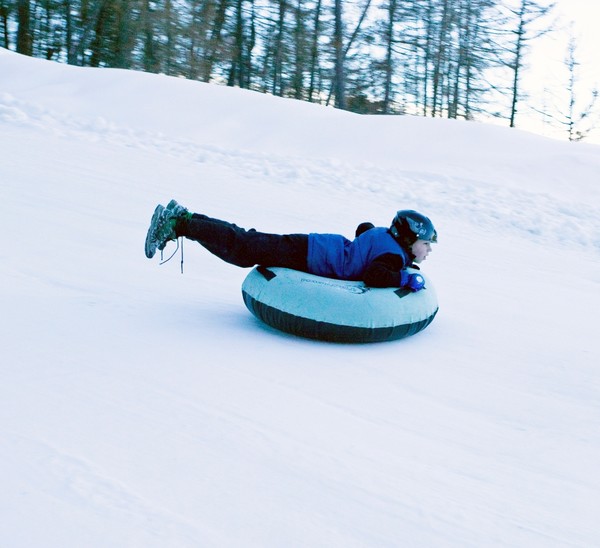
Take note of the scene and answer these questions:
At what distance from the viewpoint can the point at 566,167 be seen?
8695 mm

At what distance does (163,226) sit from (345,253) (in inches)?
37.6

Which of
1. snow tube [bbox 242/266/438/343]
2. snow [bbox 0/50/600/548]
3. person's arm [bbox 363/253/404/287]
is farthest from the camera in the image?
person's arm [bbox 363/253/404/287]

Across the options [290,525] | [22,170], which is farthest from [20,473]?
[22,170]

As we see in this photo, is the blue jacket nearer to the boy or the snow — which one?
the boy

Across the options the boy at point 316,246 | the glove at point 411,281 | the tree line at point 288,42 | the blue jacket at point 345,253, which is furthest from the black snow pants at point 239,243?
the tree line at point 288,42

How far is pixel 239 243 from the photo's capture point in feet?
10.9

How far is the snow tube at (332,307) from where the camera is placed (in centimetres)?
315

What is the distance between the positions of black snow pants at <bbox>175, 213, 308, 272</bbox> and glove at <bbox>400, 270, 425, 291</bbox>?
0.55 metres

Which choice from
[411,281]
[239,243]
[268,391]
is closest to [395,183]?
[411,281]

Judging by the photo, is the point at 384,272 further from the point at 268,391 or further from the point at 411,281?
the point at 268,391

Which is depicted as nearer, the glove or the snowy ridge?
the glove

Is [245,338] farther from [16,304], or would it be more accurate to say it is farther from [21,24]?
[21,24]

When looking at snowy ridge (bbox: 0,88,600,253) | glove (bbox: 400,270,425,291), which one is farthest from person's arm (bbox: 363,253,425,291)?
snowy ridge (bbox: 0,88,600,253)

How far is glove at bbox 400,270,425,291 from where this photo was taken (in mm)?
3311
